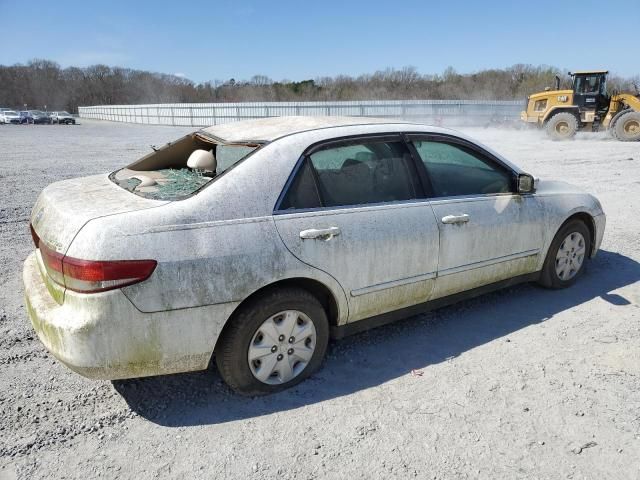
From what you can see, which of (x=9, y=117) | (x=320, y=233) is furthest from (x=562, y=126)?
(x=9, y=117)

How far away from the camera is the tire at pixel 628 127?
18.4 m

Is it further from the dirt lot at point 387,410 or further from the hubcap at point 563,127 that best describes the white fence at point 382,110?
the dirt lot at point 387,410

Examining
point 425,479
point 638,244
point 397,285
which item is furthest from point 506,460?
point 638,244

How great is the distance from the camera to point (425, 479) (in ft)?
7.51

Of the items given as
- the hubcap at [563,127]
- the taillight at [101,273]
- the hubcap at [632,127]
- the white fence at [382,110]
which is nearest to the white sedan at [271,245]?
the taillight at [101,273]

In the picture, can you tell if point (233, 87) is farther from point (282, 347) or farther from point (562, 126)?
point (282, 347)

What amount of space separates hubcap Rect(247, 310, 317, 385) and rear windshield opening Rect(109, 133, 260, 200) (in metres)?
0.89

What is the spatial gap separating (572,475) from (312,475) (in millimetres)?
1226

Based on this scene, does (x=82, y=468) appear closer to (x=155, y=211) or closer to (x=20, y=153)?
(x=155, y=211)

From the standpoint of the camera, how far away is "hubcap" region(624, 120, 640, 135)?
18.5 m

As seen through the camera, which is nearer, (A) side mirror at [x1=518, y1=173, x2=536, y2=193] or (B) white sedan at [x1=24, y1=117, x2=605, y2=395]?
(B) white sedan at [x1=24, y1=117, x2=605, y2=395]

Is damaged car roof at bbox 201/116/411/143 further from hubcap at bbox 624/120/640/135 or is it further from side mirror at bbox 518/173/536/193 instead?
hubcap at bbox 624/120/640/135

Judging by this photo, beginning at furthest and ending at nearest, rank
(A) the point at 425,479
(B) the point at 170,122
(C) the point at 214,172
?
1. (B) the point at 170,122
2. (C) the point at 214,172
3. (A) the point at 425,479

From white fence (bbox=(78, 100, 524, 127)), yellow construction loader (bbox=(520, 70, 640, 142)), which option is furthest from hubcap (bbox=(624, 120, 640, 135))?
white fence (bbox=(78, 100, 524, 127))
